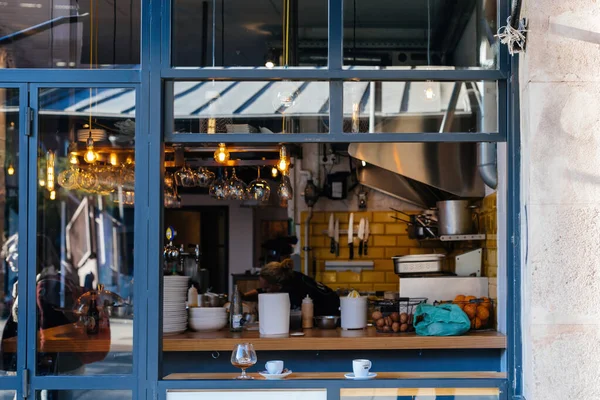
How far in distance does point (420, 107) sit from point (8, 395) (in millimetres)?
2782

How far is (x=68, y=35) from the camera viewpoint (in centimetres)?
450

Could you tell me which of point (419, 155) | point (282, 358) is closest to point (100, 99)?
point (282, 358)

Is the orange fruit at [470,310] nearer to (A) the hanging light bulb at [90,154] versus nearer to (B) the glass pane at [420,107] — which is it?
(B) the glass pane at [420,107]

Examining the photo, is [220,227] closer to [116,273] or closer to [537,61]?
[116,273]

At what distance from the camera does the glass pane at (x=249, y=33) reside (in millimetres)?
4352

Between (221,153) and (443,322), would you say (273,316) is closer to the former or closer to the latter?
(443,322)

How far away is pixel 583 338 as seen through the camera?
13.0 feet

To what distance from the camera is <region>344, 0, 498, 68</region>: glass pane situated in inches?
174

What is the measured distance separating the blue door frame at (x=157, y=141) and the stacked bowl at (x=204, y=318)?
5.27 ft

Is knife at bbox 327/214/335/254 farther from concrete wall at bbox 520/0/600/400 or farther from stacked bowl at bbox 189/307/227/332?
concrete wall at bbox 520/0/600/400

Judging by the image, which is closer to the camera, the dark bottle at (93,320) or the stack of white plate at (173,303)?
the dark bottle at (93,320)

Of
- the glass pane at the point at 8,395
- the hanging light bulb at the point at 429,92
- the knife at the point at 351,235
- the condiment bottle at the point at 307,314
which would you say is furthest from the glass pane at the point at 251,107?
the knife at the point at 351,235

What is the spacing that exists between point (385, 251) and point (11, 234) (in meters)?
6.30

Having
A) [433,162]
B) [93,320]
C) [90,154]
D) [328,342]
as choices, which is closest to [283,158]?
[433,162]
